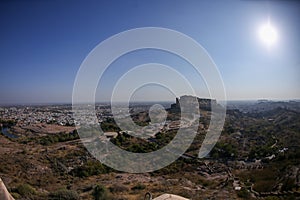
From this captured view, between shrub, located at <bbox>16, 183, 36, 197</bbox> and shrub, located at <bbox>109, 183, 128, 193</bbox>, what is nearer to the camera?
shrub, located at <bbox>16, 183, 36, 197</bbox>

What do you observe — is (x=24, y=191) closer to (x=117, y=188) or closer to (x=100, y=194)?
(x=100, y=194)

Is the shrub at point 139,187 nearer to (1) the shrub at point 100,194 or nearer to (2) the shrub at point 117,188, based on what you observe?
(2) the shrub at point 117,188

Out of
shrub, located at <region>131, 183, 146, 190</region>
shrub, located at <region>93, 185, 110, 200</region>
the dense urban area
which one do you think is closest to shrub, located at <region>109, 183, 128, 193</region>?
the dense urban area

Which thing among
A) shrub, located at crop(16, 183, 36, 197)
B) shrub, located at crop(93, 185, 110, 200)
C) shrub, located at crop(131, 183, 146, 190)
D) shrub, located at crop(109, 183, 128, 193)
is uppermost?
shrub, located at crop(16, 183, 36, 197)

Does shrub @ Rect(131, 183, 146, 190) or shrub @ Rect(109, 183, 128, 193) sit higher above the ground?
shrub @ Rect(109, 183, 128, 193)

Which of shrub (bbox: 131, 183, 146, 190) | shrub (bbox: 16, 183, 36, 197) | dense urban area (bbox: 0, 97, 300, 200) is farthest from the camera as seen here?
shrub (bbox: 131, 183, 146, 190)

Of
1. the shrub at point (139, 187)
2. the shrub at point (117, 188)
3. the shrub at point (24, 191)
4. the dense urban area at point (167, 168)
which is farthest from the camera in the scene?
the shrub at point (139, 187)

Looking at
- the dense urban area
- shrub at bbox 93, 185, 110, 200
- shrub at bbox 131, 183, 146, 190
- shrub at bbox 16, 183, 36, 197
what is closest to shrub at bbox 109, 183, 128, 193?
the dense urban area

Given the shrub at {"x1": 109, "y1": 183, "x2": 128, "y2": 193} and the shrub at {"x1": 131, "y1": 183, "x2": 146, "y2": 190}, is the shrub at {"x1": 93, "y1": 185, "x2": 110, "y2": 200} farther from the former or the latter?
the shrub at {"x1": 131, "y1": 183, "x2": 146, "y2": 190}

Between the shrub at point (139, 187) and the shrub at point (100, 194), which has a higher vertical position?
the shrub at point (100, 194)

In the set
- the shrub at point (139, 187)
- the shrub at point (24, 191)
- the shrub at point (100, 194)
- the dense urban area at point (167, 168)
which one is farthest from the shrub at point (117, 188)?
the shrub at point (24, 191)

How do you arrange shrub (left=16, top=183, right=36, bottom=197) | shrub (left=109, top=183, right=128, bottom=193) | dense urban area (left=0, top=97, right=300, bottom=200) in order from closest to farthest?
shrub (left=16, top=183, right=36, bottom=197) < dense urban area (left=0, top=97, right=300, bottom=200) < shrub (left=109, top=183, right=128, bottom=193)

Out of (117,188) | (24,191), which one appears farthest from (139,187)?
(24,191)

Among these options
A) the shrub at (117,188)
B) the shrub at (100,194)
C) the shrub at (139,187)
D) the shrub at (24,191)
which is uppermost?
the shrub at (24,191)
